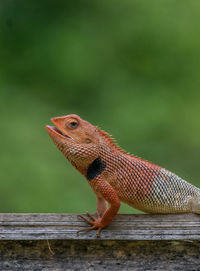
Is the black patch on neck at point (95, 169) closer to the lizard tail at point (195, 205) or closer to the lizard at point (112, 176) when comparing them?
the lizard at point (112, 176)

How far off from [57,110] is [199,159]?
106 cm

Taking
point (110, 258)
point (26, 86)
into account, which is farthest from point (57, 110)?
point (110, 258)

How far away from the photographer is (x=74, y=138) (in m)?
1.89

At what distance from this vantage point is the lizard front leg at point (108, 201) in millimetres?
1871

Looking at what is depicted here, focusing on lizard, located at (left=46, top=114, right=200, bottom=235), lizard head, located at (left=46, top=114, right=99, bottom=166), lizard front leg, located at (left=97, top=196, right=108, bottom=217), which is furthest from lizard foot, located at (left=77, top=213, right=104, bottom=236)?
lizard head, located at (left=46, top=114, right=99, bottom=166)

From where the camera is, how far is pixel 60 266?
1.83m

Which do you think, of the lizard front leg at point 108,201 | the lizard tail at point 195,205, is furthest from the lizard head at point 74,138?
the lizard tail at point 195,205

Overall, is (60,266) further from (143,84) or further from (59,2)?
(59,2)

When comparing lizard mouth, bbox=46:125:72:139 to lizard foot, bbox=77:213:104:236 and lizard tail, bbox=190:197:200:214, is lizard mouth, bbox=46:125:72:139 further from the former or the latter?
lizard tail, bbox=190:197:200:214

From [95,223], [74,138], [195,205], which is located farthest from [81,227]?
[195,205]

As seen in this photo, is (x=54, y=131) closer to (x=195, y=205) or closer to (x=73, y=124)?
(x=73, y=124)

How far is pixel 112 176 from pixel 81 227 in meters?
0.25

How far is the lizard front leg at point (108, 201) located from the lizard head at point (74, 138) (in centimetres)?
11

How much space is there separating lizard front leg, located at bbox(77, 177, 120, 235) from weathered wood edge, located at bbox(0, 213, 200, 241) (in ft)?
0.09
